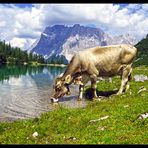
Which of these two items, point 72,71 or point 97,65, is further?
point 72,71

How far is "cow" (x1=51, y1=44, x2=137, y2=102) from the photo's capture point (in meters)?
28.2

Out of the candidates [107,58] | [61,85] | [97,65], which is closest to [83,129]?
[97,65]

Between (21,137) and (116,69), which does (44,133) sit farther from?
(116,69)

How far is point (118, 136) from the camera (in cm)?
1165

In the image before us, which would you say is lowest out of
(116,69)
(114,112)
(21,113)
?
(21,113)

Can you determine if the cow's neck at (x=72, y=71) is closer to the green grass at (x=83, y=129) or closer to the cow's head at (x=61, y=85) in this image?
the cow's head at (x=61, y=85)

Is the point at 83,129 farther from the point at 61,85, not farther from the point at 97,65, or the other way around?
the point at 61,85

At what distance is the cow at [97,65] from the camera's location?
1110 inches

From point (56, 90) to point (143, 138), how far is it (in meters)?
19.3

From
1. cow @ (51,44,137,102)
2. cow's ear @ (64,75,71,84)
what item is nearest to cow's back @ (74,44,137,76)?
cow @ (51,44,137,102)

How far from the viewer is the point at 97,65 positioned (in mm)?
28312

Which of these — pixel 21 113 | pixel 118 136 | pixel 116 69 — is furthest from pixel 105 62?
pixel 118 136

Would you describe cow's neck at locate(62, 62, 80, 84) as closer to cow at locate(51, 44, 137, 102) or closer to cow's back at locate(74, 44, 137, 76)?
cow at locate(51, 44, 137, 102)

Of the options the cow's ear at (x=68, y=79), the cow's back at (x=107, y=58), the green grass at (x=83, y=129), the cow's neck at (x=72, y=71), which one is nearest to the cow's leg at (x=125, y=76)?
the cow's back at (x=107, y=58)
